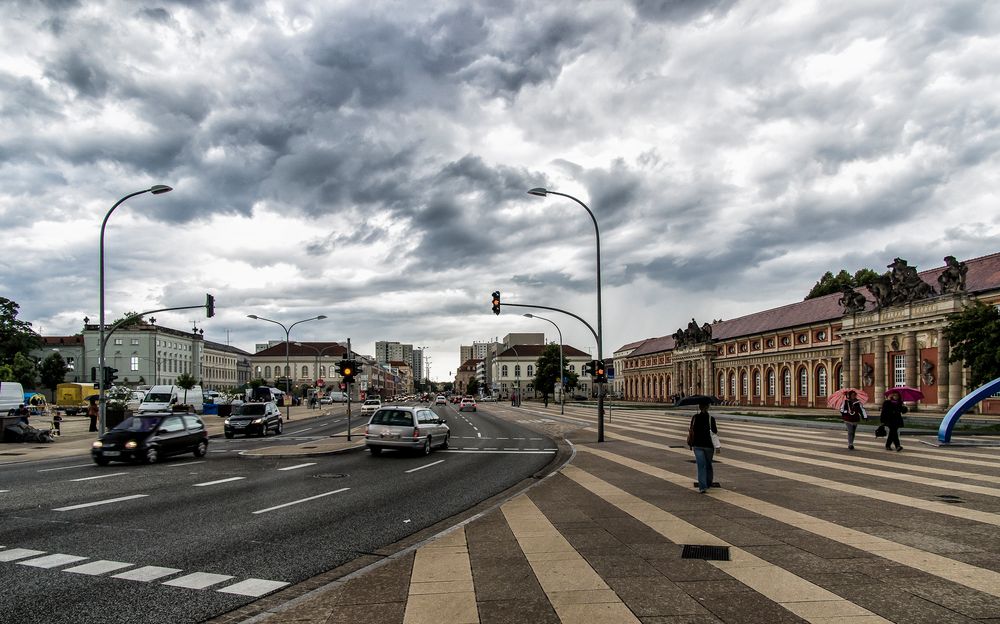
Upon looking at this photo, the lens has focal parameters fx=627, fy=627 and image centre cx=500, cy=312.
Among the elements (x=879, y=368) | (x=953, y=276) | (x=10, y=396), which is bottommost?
(x=10, y=396)

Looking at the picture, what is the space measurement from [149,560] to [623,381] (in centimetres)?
11947

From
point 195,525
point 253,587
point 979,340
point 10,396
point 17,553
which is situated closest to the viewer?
point 253,587

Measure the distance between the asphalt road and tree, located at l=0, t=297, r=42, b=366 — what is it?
83.6m

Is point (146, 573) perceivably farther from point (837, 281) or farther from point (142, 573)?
point (837, 281)

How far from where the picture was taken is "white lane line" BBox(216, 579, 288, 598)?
6.01 m

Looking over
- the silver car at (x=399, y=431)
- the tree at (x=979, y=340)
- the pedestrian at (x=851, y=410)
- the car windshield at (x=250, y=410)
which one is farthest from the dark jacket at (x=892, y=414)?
the car windshield at (x=250, y=410)

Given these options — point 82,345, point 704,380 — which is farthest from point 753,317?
point 82,345

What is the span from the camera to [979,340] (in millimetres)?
31625

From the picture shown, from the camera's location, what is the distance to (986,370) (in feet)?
100

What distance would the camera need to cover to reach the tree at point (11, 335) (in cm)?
8294

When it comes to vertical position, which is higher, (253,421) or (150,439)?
(150,439)

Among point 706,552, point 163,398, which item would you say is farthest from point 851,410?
point 163,398

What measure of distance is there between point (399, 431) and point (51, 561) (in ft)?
42.2

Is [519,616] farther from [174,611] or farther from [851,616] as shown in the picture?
[174,611]
